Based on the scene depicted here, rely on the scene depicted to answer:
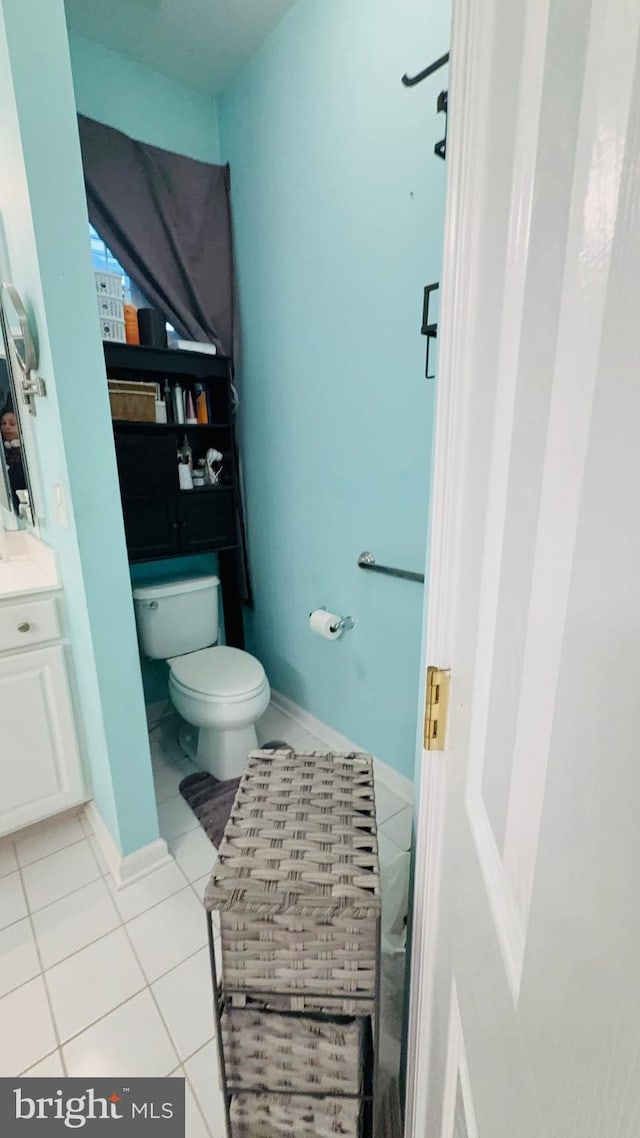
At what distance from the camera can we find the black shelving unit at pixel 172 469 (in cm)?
188

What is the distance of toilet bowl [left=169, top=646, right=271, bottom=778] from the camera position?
177 centimetres

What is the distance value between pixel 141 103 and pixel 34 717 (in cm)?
239

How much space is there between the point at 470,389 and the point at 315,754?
84cm

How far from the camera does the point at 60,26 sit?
3.30 feet

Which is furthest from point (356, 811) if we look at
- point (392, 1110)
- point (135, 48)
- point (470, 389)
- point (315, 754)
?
point (135, 48)

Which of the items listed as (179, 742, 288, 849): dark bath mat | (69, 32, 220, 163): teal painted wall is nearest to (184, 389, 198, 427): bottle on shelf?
(69, 32, 220, 163): teal painted wall

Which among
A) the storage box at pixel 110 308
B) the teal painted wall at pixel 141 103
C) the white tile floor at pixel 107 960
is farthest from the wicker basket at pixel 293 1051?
the teal painted wall at pixel 141 103

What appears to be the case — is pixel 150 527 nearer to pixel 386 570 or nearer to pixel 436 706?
pixel 386 570

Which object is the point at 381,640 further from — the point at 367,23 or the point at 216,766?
the point at 367,23

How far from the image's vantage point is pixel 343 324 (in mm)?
1649

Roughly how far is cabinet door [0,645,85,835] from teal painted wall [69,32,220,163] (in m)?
2.07

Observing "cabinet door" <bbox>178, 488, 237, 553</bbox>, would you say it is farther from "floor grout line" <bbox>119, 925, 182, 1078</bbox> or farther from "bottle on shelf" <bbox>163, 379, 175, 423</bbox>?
"floor grout line" <bbox>119, 925, 182, 1078</bbox>

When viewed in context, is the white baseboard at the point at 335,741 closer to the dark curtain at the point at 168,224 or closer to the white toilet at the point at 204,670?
the white toilet at the point at 204,670

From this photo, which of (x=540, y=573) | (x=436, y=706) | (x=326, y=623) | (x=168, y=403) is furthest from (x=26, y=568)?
(x=540, y=573)
